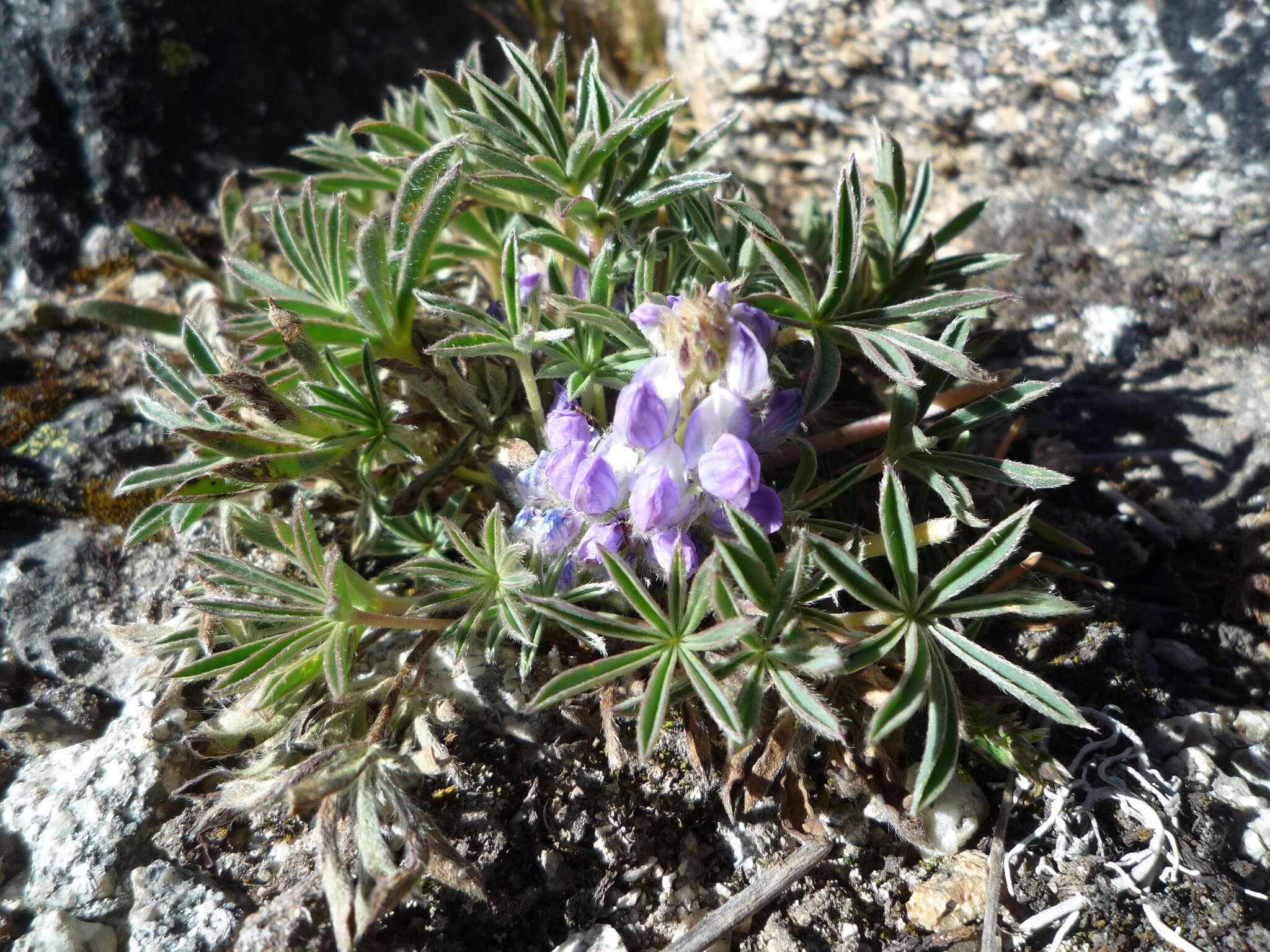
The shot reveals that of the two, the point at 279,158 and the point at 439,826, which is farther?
the point at 279,158

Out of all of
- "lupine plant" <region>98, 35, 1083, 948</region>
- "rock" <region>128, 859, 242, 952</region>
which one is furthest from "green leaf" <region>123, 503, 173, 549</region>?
"rock" <region>128, 859, 242, 952</region>

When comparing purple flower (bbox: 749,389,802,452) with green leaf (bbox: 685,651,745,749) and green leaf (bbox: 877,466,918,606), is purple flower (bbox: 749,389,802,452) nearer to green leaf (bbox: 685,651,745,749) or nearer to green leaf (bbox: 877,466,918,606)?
green leaf (bbox: 877,466,918,606)

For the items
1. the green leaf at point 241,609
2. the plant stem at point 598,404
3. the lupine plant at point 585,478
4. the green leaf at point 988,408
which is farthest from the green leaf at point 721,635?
the green leaf at point 241,609

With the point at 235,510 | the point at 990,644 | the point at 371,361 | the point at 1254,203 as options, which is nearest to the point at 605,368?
the point at 371,361

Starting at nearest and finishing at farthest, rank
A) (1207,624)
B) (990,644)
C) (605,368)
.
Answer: (605,368), (990,644), (1207,624)

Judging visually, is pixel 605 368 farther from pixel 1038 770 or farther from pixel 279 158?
pixel 279 158

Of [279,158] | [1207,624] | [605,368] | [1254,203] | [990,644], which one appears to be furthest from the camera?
[279,158]

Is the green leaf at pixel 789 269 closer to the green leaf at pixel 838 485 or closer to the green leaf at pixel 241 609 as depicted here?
the green leaf at pixel 838 485
